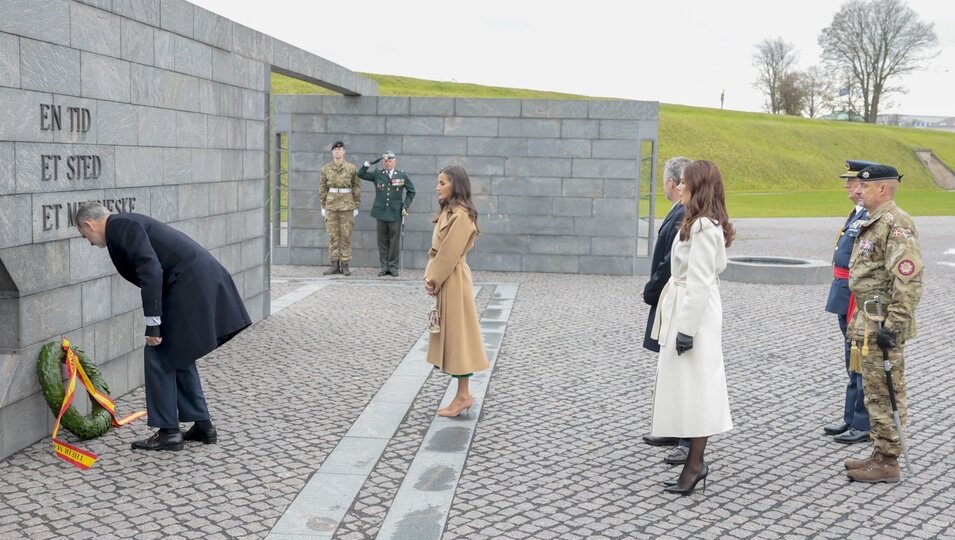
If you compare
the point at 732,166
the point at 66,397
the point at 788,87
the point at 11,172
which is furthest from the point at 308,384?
the point at 788,87

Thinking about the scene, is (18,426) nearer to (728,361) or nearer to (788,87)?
(728,361)

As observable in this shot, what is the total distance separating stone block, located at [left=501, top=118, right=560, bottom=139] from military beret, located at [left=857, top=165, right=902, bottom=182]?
10.4 m

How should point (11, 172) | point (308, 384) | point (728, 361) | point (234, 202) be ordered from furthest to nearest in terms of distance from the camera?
point (234, 202)
point (728, 361)
point (308, 384)
point (11, 172)

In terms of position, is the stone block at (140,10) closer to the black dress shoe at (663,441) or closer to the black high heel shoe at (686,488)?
the black dress shoe at (663,441)

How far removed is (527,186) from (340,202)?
121 inches

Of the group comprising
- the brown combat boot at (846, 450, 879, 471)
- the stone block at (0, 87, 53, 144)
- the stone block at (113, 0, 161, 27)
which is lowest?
the brown combat boot at (846, 450, 879, 471)

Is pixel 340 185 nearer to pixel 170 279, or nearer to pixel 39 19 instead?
pixel 39 19

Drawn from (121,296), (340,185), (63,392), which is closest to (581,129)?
(340,185)

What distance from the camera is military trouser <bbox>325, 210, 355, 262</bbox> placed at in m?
15.6

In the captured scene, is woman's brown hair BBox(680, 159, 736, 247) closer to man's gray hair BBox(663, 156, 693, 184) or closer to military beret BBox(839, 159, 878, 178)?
man's gray hair BBox(663, 156, 693, 184)

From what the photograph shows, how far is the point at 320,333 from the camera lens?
34.8 ft

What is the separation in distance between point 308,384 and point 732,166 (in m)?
47.1

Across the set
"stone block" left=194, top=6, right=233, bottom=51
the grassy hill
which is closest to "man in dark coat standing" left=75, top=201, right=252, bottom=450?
"stone block" left=194, top=6, right=233, bottom=51

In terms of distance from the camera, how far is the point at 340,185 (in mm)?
15430
